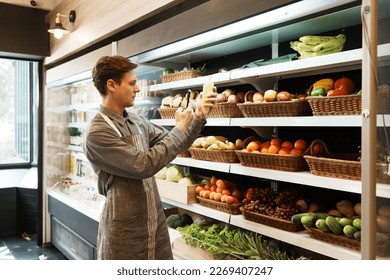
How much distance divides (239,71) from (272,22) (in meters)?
0.25

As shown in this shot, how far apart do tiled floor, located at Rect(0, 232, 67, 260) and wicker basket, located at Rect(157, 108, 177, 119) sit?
1.95 meters

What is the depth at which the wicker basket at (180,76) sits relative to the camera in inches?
80.5

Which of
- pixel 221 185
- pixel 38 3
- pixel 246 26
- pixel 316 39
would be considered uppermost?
pixel 38 3

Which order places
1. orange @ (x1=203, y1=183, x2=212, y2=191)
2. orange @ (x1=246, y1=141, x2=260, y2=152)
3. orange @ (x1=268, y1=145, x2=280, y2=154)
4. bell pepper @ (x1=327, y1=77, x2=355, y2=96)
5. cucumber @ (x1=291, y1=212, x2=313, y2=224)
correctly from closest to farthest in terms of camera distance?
bell pepper @ (x1=327, y1=77, x2=355, y2=96)
cucumber @ (x1=291, y1=212, x2=313, y2=224)
orange @ (x1=268, y1=145, x2=280, y2=154)
orange @ (x1=246, y1=141, x2=260, y2=152)
orange @ (x1=203, y1=183, x2=212, y2=191)

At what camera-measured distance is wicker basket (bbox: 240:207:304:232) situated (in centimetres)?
153

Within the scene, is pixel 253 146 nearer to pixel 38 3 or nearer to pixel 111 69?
pixel 111 69

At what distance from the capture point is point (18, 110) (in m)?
4.06

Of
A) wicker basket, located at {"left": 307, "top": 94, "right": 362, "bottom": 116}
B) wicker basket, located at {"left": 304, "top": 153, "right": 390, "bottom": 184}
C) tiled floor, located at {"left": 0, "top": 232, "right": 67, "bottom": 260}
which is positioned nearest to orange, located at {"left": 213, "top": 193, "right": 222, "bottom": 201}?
wicker basket, located at {"left": 304, "top": 153, "right": 390, "bottom": 184}

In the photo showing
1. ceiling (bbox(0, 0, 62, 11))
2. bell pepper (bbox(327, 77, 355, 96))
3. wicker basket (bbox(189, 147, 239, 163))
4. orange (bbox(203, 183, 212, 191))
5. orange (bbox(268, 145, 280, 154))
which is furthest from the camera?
ceiling (bbox(0, 0, 62, 11))

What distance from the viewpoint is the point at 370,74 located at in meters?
1.14

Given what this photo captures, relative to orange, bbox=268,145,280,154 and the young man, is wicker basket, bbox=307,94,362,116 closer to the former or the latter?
orange, bbox=268,145,280,154

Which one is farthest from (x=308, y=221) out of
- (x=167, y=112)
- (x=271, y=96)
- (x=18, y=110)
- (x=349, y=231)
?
(x=18, y=110)

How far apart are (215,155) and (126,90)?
0.57 m
